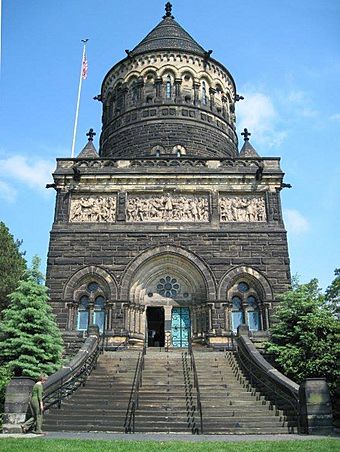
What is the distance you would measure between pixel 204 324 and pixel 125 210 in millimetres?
5808

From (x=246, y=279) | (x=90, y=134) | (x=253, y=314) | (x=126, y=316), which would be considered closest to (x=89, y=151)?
(x=90, y=134)

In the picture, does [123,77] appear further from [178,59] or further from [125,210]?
[125,210]

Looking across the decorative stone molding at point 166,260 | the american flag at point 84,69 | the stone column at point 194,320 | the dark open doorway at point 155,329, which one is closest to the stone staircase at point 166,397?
the stone column at point 194,320

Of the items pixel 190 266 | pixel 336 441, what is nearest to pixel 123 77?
pixel 190 266

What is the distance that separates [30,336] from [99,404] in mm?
4141

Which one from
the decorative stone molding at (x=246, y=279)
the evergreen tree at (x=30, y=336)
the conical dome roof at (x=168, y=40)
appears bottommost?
the evergreen tree at (x=30, y=336)

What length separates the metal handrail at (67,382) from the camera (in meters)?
11.5

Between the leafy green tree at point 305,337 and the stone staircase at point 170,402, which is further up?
the leafy green tree at point 305,337

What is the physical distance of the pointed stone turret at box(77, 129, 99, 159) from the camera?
21734 millimetres

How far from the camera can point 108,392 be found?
12.5m

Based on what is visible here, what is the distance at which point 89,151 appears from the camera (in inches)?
870

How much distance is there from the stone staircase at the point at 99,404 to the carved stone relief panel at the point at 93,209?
22.4 ft

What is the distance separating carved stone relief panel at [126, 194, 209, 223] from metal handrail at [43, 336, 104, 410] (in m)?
6.69

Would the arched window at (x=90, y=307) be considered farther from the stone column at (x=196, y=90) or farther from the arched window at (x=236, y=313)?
the stone column at (x=196, y=90)
